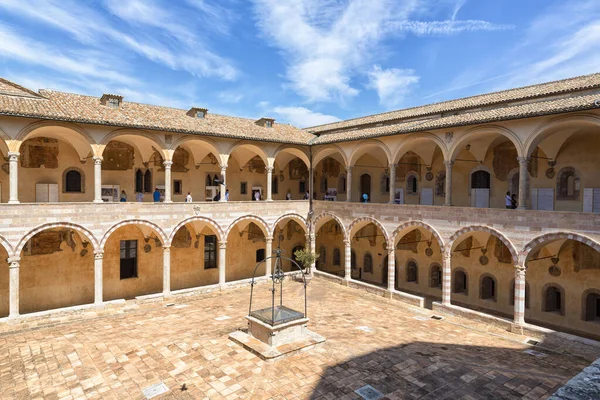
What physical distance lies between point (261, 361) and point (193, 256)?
13.1 meters

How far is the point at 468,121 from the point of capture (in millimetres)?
15703

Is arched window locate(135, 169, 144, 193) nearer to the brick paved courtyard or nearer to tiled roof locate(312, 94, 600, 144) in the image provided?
the brick paved courtyard

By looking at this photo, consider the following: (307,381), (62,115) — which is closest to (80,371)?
(307,381)

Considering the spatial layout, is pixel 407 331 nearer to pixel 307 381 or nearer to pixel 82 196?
pixel 307 381

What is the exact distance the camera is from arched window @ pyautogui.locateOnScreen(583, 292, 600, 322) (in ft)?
53.0

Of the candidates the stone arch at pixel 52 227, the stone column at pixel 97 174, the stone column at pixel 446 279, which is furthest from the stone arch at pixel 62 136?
the stone column at pixel 446 279

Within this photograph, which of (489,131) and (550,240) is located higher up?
(489,131)

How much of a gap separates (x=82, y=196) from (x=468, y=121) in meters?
18.1

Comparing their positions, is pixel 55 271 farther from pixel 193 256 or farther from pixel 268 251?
pixel 268 251

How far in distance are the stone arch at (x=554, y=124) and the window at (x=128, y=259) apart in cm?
1899

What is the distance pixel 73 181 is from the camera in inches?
759

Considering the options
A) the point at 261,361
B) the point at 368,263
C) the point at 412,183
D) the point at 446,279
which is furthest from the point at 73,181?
the point at 446,279

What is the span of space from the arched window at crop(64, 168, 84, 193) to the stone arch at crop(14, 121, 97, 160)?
84cm

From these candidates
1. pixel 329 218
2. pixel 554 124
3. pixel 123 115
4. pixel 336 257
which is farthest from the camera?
pixel 336 257
